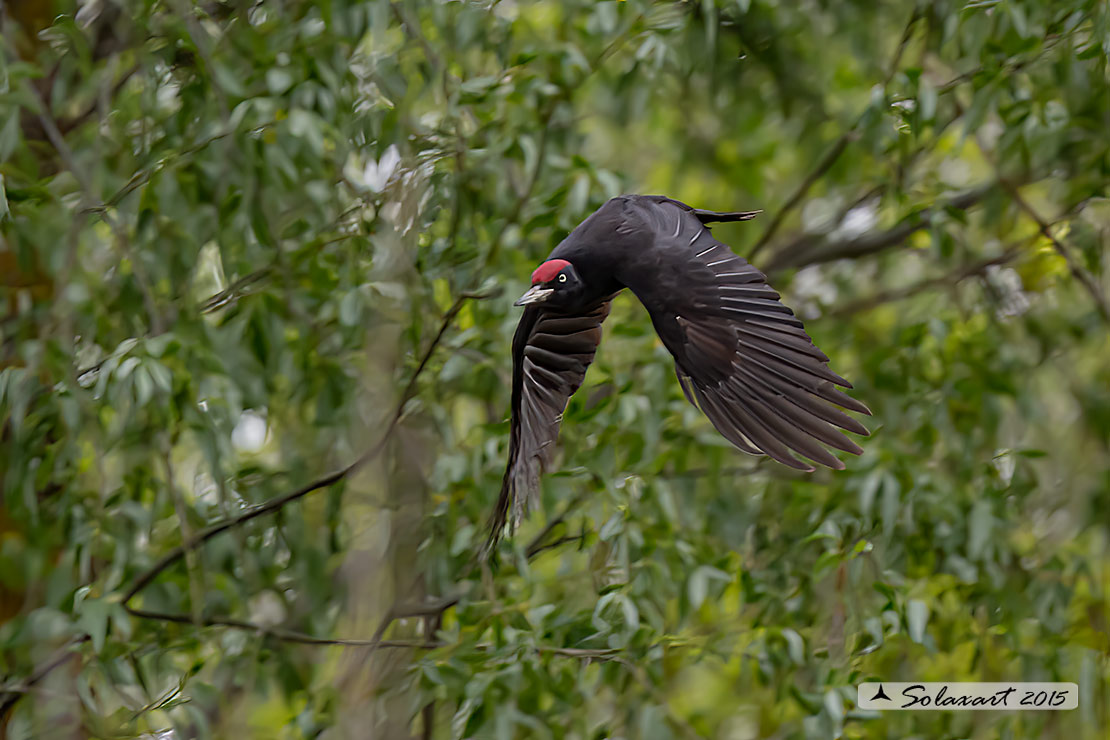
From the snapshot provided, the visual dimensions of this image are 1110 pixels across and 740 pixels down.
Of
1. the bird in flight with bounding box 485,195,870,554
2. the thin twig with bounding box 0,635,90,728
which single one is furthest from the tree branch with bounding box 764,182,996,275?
the thin twig with bounding box 0,635,90,728

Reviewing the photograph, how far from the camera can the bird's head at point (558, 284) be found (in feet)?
6.35

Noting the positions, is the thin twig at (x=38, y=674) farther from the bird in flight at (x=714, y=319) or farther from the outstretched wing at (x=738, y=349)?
the outstretched wing at (x=738, y=349)

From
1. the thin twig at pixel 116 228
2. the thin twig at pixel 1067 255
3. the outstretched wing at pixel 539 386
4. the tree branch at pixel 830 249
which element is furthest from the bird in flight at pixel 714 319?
the tree branch at pixel 830 249

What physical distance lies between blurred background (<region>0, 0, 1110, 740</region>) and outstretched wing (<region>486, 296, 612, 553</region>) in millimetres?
283

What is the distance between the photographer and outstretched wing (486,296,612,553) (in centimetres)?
221

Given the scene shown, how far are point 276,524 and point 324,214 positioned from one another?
2.63 feet

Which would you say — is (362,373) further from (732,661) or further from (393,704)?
(732,661)

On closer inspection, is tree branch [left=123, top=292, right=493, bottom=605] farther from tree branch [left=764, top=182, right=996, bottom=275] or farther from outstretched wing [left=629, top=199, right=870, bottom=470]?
tree branch [left=764, top=182, right=996, bottom=275]

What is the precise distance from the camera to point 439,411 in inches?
118

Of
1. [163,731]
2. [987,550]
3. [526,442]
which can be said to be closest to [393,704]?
[163,731]

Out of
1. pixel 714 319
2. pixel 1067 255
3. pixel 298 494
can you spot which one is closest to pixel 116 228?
pixel 298 494

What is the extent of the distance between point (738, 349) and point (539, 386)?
0.62 meters

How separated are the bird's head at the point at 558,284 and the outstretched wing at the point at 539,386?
0.23 m

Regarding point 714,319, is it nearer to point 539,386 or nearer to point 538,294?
point 538,294
